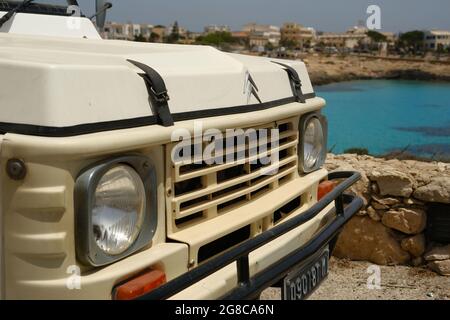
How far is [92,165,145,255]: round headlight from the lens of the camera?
1857 millimetres

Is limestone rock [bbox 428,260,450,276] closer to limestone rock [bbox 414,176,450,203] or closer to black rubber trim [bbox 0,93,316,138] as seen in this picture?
limestone rock [bbox 414,176,450,203]

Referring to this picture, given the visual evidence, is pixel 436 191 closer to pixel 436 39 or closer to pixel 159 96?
pixel 159 96

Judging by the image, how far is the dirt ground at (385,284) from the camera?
468 cm

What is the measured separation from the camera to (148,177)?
201 centimetres

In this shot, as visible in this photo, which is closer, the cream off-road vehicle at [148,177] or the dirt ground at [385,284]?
the cream off-road vehicle at [148,177]

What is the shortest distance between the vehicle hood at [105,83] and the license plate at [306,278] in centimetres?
78

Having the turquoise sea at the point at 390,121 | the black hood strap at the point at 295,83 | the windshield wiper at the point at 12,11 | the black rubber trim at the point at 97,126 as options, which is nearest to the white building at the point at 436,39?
the turquoise sea at the point at 390,121

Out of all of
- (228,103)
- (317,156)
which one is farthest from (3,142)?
(317,156)

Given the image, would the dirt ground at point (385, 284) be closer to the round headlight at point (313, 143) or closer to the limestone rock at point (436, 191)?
the limestone rock at point (436, 191)

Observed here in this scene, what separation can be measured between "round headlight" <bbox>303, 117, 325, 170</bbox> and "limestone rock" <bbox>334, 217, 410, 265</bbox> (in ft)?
7.96

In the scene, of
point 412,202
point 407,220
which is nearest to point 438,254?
point 407,220

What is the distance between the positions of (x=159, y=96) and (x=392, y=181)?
3.74 metres
